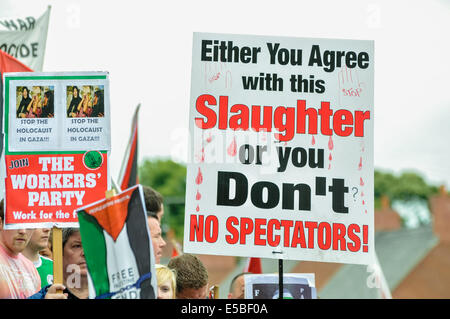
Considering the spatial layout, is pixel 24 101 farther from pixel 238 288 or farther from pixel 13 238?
pixel 238 288

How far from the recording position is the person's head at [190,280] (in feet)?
20.1

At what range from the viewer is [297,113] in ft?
19.4

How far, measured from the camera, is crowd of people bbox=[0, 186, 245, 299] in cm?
559

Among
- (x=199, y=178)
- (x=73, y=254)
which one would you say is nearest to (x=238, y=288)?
(x=199, y=178)

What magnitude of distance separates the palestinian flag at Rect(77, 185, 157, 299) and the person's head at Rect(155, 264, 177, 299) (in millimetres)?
835

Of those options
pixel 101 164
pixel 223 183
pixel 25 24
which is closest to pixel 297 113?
pixel 223 183

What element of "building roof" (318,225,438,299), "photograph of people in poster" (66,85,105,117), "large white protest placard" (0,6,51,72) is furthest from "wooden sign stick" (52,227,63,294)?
"building roof" (318,225,438,299)

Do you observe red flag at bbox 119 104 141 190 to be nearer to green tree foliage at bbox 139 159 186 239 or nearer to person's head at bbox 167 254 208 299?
person's head at bbox 167 254 208 299

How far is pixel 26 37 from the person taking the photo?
927 centimetres

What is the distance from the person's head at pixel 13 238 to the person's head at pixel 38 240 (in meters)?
0.20

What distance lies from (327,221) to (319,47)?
113cm

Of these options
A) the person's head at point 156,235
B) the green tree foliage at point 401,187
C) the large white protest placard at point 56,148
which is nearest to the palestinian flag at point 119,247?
the large white protest placard at point 56,148

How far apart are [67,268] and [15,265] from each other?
1.40 ft
